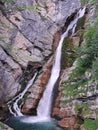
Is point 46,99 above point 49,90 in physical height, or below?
below

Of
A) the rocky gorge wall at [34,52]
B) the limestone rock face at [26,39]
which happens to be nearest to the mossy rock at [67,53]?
the rocky gorge wall at [34,52]

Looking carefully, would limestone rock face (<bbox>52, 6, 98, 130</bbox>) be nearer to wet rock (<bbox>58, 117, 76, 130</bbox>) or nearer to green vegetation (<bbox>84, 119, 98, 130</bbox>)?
wet rock (<bbox>58, 117, 76, 130</bbox>)

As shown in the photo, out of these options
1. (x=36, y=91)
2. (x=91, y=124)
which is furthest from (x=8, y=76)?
(x=91, y=124)

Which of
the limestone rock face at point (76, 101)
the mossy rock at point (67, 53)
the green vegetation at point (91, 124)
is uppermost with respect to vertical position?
the mossy rock at point (67, 53)

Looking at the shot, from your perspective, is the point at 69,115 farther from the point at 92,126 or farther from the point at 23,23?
the point at 23,23

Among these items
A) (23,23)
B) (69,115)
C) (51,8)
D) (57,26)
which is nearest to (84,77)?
(69,115)

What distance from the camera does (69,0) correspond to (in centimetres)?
4728

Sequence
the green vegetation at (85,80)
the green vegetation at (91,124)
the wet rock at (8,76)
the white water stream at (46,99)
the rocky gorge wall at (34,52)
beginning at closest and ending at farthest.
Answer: the green vegetation at (91,124) → the green vegetation at (85,80) → the rocky gorge wall at (34,52) → the white water stream at (46,99) → the wet rock at (8,76)

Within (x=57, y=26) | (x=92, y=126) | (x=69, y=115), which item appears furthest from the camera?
(x=57, y=26)

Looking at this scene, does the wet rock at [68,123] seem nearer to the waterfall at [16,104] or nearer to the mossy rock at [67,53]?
the waterfall at [16,104]

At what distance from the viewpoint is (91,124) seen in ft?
82.9

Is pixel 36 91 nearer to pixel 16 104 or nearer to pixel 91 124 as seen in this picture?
pixel 16 104

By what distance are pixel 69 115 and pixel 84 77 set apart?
13.5ft

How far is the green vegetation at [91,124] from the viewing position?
24.9m
